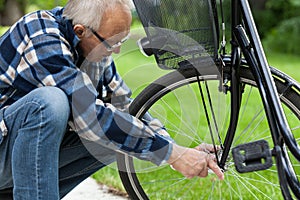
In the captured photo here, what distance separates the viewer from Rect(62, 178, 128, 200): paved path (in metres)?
2.95

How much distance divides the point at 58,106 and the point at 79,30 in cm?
29

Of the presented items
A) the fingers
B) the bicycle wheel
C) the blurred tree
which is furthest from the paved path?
the blurred tree

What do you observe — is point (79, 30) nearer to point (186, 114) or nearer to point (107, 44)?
point (107, 44)

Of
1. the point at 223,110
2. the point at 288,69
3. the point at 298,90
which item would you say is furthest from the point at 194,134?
the point at 288,69

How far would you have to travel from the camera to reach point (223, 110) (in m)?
2.36

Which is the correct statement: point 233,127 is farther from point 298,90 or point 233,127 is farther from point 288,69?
point 288,69

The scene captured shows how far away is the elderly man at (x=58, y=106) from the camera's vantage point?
201 centimetres

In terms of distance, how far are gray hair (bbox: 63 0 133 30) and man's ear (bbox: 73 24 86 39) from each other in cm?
1

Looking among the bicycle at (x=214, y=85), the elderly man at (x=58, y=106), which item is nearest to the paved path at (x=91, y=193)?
the bicycle at (x=214, y=85)

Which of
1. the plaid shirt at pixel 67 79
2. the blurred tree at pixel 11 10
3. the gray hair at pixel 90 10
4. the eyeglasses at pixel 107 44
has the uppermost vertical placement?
the gray hair at pixel 90 10

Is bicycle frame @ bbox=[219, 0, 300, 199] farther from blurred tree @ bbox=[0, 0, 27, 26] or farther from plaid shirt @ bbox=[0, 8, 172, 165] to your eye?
blurred tree @ bbox=[0, 0, 27, 26]

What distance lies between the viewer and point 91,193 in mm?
3021

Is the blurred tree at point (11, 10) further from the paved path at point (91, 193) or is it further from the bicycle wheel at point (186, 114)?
the bicycle wheel at point (186, 114)

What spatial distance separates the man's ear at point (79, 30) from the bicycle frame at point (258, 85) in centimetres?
50
